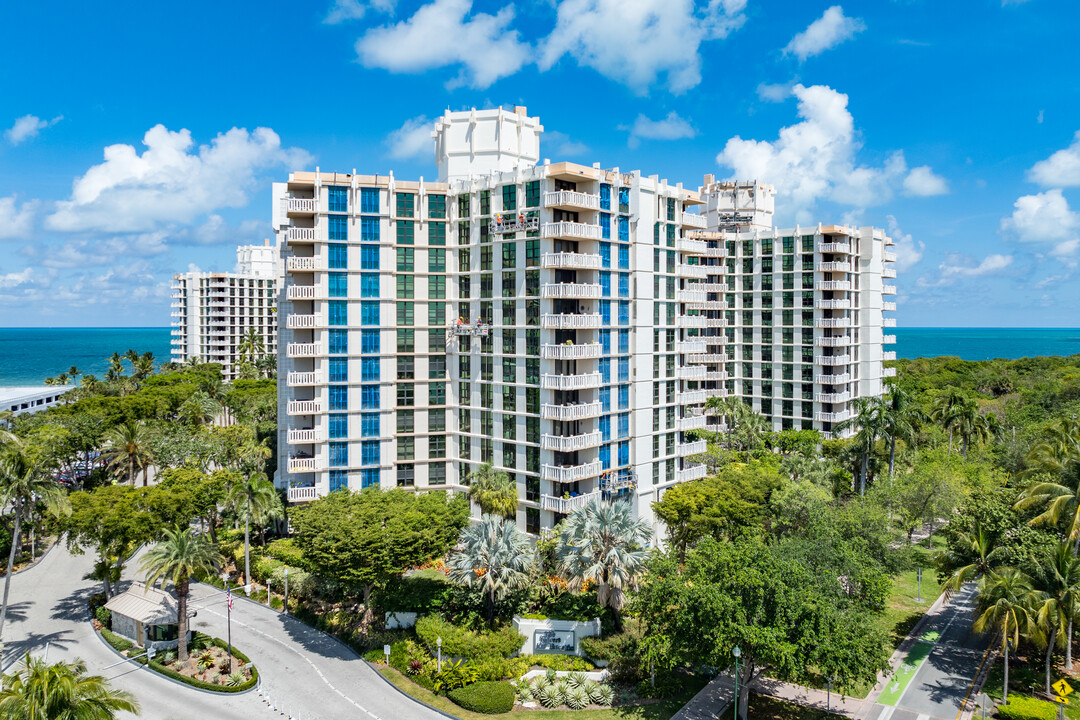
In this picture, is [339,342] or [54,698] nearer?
[54,698]

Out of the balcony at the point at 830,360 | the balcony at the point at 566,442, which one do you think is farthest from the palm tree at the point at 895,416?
the balcony at the point at 566,442

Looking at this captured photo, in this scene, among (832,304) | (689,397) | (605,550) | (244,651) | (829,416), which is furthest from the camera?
(829,416)

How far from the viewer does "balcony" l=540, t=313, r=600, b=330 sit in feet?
182

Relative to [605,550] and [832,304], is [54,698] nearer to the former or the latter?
[605,550]

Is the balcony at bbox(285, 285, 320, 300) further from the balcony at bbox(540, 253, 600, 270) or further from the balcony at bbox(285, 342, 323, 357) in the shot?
the balcony at bbox(540, 253, 600, 270)

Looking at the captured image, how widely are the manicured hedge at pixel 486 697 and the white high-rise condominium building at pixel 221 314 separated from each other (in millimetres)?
138203

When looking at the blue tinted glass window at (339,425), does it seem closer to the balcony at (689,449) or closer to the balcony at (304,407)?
the balcony at (304,407)

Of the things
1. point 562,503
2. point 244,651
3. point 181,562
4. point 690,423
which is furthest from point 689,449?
point 181,562

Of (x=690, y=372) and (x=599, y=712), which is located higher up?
(x=690, y=372)

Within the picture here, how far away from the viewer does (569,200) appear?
183 ft

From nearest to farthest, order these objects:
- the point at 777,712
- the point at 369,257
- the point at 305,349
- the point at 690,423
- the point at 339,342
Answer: the point at 777,712 < the point at 305,349 < the point at 339,342 < the point at 369,257 < the point at 690,423

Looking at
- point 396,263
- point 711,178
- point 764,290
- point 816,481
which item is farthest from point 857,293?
point 396,263

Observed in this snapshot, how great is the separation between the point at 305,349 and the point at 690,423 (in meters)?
38.2

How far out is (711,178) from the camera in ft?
329
